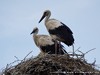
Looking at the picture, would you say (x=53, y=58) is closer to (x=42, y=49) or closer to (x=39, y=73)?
(x=39, y=73)

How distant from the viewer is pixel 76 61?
906 centimetres

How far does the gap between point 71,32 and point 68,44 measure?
0.29 m

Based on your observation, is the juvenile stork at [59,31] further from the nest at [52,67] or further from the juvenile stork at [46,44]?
the nest at [52,67]

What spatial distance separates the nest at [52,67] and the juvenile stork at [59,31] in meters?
1.42

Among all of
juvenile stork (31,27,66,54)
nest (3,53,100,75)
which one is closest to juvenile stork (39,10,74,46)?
juvenile stork (31,27,66,54)

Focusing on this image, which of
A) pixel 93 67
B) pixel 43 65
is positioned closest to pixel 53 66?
pixel 43 65

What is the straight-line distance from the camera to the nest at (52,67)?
8.71 meters

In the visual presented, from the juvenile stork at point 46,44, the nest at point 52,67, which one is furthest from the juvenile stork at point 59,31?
the nest at point 52,67

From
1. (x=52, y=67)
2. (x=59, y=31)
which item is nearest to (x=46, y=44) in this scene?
(x=59, y=31)

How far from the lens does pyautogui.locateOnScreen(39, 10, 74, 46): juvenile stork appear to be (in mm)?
10531

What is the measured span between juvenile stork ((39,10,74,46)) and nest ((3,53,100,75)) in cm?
142

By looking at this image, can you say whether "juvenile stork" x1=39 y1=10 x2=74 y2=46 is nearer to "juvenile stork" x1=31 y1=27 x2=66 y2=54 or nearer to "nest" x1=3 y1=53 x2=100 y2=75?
"juvenile stork" x1=31 y1=27 x2=66 y2=54

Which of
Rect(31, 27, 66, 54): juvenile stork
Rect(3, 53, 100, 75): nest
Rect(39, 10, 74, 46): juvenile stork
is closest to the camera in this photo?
Rect(3, 53, 100, 75): nest

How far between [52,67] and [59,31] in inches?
83.3
